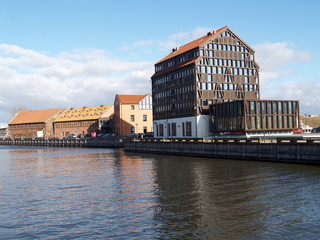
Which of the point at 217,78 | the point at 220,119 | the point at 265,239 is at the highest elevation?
the point at 217,78

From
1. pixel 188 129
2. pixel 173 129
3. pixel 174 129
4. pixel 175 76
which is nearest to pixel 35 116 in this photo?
pixel 173 129

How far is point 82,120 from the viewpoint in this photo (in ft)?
509

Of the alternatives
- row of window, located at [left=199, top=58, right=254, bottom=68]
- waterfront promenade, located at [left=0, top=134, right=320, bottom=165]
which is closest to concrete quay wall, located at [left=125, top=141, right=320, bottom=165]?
waterfront promenade, located at [left=0, top=134, right=320, bottom=165]

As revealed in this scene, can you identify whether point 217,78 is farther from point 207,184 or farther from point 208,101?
point 207,184

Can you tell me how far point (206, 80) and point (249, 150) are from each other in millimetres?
45606

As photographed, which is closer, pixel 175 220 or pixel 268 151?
pixel 175 220

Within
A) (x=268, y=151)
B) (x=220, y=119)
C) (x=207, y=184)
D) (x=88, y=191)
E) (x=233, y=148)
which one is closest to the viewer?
(x=88, y=191)

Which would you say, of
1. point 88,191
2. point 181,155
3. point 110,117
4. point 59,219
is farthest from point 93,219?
point 110,117

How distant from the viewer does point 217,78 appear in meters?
98.6

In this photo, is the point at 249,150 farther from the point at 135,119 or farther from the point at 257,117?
the point at 135,119

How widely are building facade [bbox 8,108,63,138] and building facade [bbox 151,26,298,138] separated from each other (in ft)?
274

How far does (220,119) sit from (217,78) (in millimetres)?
14091

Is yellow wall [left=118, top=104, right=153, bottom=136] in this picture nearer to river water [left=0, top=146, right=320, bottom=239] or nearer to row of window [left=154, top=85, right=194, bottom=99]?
row of window [left=154, top=85, right=194, bottom=99]

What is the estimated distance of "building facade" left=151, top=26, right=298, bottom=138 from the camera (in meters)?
95.9
